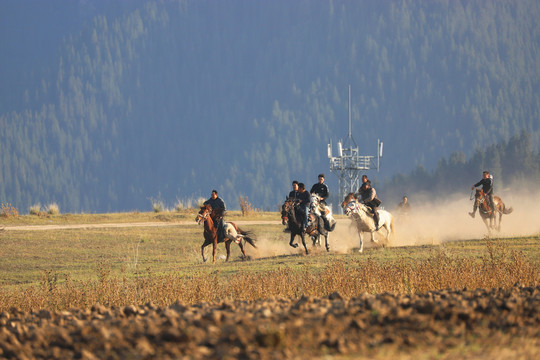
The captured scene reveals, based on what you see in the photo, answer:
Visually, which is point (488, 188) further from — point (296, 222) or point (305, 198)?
point (296, 222)

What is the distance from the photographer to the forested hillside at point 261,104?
15312cm

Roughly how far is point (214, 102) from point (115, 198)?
134ft

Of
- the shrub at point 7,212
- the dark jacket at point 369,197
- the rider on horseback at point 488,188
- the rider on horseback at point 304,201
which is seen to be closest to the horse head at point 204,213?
→ the rider on horseback at point 304,201

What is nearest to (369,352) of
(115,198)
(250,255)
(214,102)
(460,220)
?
(250,255)

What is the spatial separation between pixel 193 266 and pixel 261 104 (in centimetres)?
15618

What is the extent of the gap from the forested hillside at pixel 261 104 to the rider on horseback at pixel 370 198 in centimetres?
10254

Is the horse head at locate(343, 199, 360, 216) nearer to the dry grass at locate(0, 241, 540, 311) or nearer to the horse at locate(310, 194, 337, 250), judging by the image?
the horse at locate(310, 194, 337, 250)

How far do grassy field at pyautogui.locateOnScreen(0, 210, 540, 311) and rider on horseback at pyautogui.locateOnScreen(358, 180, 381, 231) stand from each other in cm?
146

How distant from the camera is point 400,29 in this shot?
7382 inches

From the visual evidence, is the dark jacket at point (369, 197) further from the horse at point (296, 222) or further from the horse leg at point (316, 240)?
the horse leg at point (316, 240)

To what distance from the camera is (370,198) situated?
27.9 m

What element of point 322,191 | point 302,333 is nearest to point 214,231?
point 322,191

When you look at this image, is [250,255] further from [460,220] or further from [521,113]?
[521,113]

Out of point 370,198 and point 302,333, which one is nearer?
point 302,333
